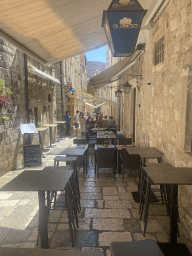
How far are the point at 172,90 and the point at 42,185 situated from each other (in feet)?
8.50

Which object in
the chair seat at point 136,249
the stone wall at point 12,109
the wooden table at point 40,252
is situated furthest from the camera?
the stone wall at point 12,109

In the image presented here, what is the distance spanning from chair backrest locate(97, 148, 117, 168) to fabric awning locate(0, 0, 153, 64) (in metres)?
2.72

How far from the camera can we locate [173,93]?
136 inches

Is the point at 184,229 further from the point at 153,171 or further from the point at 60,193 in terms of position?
the point at 60,193

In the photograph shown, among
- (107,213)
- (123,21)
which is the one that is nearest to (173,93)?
(123,21)

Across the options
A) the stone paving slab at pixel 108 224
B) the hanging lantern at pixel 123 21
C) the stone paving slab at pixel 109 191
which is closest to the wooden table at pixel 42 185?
the stone paving slab at pixel 108 224

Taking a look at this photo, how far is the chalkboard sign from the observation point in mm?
6211

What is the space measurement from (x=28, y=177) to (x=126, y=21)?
7.86 ft

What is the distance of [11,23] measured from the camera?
3.23m

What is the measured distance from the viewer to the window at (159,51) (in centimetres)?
425

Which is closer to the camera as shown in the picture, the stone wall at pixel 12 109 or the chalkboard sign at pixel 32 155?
the stone wall at pixel 12 109

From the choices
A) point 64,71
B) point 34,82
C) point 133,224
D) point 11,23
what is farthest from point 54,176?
point 64,71

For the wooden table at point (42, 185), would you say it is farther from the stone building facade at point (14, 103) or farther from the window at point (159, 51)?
the window at point (159, 51)

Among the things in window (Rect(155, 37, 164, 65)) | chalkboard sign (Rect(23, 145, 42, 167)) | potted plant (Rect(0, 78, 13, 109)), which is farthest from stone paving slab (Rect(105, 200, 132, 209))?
potted plant (Rect(0, 78, 13, 109))
